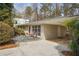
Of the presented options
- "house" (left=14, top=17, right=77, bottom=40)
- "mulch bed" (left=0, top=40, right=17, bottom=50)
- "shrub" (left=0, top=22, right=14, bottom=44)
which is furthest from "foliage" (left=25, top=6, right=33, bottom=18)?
"mulch bed" (left=0, top=40, right=17, bottom=50)

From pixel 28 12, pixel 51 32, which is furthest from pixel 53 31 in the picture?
pixel 28 12

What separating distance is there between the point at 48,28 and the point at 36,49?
1.28 ft

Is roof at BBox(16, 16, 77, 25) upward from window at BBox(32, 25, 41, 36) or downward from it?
upward

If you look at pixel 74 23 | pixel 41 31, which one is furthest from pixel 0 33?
pixel 74 23

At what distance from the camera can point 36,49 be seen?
2473 millimetres

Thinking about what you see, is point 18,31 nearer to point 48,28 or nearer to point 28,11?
point 28,11

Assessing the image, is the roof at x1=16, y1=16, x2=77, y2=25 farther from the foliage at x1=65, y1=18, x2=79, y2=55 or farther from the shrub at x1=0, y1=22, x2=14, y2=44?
the shrub at x1=0, y1=22, x2=14, y2=44

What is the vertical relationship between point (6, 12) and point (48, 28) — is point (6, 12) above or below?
above

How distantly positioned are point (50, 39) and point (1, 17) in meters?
0.86

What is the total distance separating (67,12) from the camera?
97.3 inches

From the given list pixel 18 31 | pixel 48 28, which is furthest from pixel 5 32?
pixel 48 28

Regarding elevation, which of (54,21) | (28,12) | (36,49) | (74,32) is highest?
(28,12)

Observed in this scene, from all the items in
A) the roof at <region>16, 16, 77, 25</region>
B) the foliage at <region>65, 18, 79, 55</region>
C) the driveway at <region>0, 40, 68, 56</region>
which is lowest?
the driveway at <region>0, 40, 68, 56</region>

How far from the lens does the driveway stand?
96.6 inches
